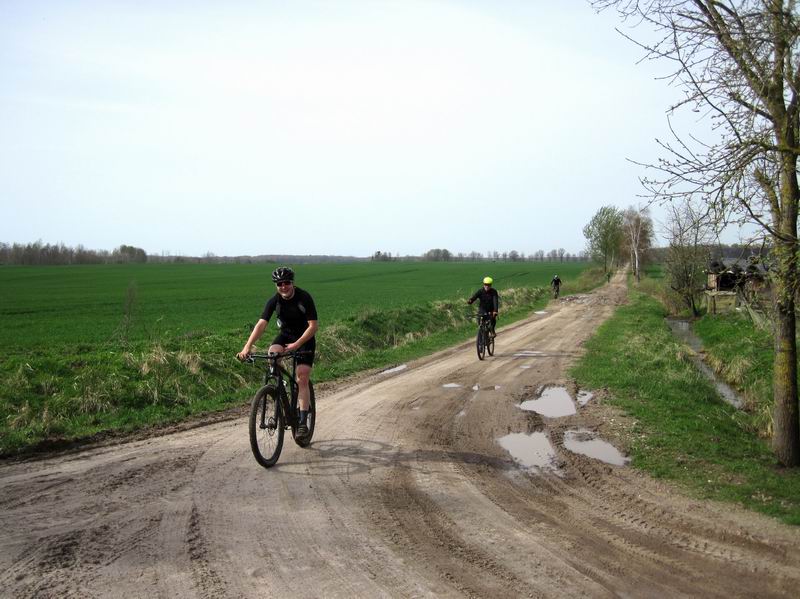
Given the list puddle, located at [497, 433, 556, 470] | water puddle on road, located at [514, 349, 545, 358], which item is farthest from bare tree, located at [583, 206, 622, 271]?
puddle, located at [497, 433, 556, 470]

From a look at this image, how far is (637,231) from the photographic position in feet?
253

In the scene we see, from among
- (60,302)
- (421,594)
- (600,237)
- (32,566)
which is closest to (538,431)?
(421,594)

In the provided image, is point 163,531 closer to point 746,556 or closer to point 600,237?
point 746,556

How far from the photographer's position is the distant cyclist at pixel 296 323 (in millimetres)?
6750

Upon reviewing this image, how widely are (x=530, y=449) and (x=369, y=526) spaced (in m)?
3.25

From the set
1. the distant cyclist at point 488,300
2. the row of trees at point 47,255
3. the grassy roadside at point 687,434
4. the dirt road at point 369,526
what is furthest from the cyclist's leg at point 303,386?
the row of trees at point 47,255

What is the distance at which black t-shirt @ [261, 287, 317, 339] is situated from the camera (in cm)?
683

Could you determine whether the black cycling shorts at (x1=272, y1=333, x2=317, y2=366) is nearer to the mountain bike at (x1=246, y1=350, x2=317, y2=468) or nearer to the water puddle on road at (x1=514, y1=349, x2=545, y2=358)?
the mountain bike at (x1=246, y1=350, x2=317, y2=468)

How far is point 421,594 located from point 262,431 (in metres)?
3.17

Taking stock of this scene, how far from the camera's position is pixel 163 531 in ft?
15.5

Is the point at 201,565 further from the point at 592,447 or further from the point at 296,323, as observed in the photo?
the point at 592,447

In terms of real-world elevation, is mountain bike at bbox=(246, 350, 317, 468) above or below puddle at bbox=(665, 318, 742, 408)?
above

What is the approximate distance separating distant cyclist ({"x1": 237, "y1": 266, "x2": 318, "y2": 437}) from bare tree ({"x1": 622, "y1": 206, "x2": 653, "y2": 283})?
74.7 meters

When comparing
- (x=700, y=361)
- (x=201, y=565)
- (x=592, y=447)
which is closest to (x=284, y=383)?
(x=201, y=565)
